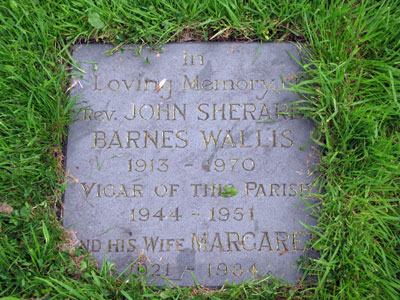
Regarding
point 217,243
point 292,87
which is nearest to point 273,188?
point 217,243

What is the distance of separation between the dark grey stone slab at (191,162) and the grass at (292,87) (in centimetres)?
9

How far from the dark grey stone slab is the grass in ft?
0.29

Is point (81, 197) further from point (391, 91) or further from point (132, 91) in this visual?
point (391, 91)

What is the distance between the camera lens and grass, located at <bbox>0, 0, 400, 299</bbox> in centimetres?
213

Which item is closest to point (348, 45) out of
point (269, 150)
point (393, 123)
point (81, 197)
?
point (393, 123)

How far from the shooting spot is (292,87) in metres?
2.29

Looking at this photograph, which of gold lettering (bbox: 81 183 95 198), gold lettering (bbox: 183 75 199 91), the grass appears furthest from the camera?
gold lettering (bbox: 183 75 199 91)

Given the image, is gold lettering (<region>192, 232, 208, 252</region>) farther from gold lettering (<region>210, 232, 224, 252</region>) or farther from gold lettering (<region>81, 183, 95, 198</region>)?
gold lettering (<region>81, 183, 95, 198</region>)

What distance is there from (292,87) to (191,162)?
70cm

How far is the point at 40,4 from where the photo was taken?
2432mm

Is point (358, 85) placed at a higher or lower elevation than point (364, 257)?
higher

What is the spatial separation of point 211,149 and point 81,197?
757 mm

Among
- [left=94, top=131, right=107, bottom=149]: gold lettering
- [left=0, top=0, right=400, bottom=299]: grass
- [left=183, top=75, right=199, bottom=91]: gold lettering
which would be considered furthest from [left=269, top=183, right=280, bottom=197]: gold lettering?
[left=94, top=131, right=107, bottom=149]: gold lettering

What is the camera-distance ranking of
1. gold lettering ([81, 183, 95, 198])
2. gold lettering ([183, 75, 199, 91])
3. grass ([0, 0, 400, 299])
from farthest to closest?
gold lettering ([183, 75, 199, 91]), gold lettering ([81, 183, 95, 198]), grass ([0, 0, 400, 299])
